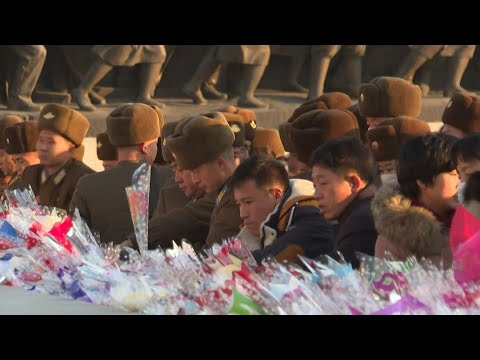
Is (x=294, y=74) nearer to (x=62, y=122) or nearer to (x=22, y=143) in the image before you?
(x=22, y=143)

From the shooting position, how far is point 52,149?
27.0ft

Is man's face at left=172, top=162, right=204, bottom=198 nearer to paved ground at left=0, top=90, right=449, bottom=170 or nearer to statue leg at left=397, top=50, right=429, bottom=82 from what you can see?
paved ground at left=0, top=90, right=449, bottom=170

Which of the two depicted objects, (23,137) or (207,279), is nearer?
(207,279)

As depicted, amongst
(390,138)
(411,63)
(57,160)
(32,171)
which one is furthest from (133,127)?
(411,63)

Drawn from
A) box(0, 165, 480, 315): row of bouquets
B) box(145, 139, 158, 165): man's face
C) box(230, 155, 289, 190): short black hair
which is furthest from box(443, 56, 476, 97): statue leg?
box(230, 155, 289, 190): short black hair

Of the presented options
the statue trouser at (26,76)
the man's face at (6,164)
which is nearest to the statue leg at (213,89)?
the statue trouser at (26,76)

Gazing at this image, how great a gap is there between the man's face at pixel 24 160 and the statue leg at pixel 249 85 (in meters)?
7.53

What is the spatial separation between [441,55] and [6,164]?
881 cm

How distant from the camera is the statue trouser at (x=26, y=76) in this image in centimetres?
1486

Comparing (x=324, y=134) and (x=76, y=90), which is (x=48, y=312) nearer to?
(x=324, y=134)

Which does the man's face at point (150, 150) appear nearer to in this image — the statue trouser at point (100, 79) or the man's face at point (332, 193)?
the man's face at point (332, 193)

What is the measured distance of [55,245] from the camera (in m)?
5.68

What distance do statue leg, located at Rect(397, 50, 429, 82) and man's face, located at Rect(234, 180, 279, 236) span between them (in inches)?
484

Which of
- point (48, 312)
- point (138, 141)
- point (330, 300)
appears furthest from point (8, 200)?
point (330, 300)
